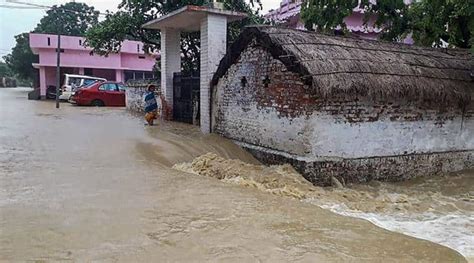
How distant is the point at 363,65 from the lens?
815 cm

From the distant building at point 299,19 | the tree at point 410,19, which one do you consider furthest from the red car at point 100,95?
the tree at point 410,19

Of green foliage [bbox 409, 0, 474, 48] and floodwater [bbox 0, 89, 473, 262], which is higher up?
green foliage [bbox 409, 0, 474, 48]

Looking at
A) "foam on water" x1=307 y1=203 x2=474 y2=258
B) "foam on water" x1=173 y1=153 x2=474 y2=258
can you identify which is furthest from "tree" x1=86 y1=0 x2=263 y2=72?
"foam on water" x1=307 y1=203 x2=474 y2=258

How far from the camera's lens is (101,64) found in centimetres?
3012

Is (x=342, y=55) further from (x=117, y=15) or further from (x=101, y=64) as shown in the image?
(x=101, y=64)

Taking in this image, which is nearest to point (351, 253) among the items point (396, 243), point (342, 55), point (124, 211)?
point (396, 243)

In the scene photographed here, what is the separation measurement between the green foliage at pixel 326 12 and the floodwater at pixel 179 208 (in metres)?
5.84

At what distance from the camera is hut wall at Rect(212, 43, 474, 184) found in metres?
7.84

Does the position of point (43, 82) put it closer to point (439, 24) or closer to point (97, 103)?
point (97, 103)

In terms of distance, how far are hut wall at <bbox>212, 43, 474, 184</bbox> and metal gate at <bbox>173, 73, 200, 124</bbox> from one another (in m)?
2.61

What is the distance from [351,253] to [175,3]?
1420cm

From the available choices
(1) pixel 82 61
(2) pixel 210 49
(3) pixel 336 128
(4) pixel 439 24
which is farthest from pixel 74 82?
(3) pixel 336 128

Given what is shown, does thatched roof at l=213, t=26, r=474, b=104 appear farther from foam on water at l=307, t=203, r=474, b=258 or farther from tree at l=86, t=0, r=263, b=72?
tree at l=86, t=0, r=263, b=72

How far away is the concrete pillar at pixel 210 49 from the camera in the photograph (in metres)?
10.8
